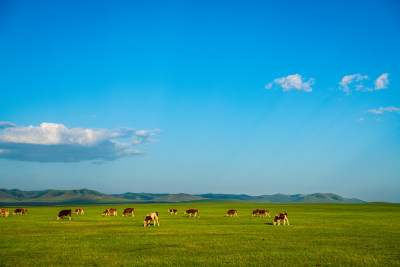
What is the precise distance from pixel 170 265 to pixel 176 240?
7.03m

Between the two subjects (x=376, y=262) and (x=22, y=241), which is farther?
(x=22, y=241)

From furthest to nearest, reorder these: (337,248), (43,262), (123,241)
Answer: (123,241)
(337,248)
(43,262)

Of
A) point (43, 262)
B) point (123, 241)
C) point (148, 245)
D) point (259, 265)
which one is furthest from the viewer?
point (123, 241)

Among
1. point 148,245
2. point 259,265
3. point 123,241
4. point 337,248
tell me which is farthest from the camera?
point 123,241

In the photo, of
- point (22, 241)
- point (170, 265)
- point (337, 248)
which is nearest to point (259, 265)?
point (170, 265)

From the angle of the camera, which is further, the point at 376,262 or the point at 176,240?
the point at 176,240

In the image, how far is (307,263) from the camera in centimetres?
1300

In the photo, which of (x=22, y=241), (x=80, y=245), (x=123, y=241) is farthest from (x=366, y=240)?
(x=22, y=241)

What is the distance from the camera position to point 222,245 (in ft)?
57.7

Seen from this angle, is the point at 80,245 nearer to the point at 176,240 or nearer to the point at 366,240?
the point at 176,240

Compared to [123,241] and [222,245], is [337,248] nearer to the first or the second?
[222,245]

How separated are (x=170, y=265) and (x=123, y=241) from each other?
7.58m

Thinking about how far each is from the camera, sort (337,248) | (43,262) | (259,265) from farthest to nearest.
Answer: (337,248) < (43,262) < (259,265)

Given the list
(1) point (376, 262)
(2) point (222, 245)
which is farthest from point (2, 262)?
(1) point (376, 262)
